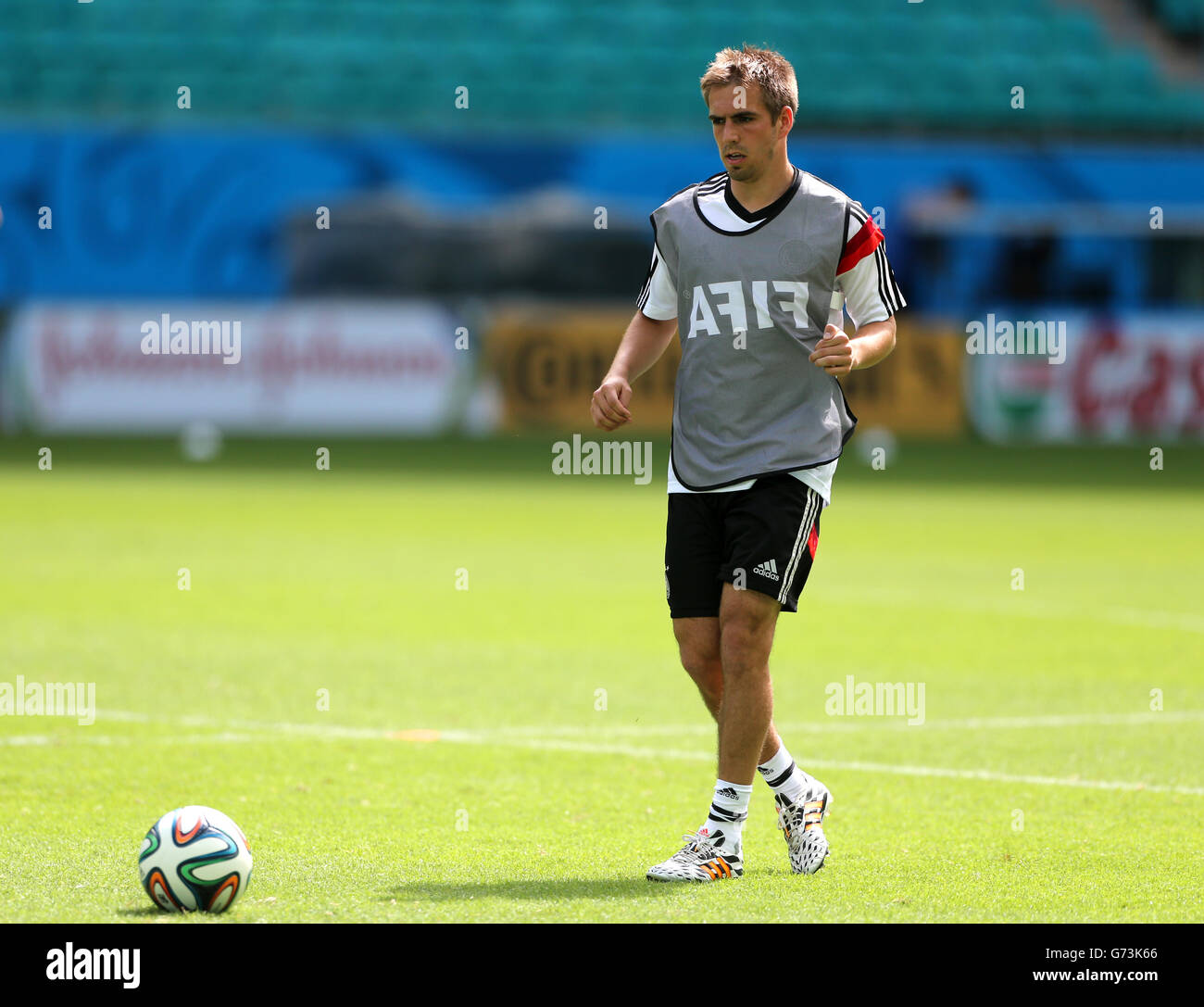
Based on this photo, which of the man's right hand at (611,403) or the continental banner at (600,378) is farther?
the continental banner at (600,378)

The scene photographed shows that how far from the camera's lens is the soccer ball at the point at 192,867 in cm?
503

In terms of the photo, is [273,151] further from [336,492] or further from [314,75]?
[336,492]

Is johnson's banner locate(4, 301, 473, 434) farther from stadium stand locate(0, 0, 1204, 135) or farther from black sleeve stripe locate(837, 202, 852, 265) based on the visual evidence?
black sleeve stripe locate(837, 202, 852, 265)

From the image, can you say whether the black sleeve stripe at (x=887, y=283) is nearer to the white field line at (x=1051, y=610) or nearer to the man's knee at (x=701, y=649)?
the man's knee at (x=701, y=649)

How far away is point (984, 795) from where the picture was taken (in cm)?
698

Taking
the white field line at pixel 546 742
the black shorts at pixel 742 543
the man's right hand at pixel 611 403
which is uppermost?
the man's right hand at pixel 611 403

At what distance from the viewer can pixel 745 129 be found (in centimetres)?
559

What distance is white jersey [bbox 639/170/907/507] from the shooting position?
5.72 m

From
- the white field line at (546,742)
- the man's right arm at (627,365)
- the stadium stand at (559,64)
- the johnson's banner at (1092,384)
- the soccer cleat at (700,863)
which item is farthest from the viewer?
the stadium stand at (559,64)

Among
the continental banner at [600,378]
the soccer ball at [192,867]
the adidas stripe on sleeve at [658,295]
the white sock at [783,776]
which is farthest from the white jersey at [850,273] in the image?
the continental banner at [600,378]

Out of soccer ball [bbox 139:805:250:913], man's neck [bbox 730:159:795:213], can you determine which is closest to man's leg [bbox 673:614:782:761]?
man's neck [bbox 730:159:795:213]

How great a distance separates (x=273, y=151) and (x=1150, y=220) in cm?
1329

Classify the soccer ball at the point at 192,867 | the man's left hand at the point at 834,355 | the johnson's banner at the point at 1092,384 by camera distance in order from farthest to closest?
1. the johnson's banner at the point at 1092,384
2. the man's left hand at the point at 834,355
3. the soccer ball at the point at 192,867

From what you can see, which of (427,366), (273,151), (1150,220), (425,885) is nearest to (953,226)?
(1150,220)
